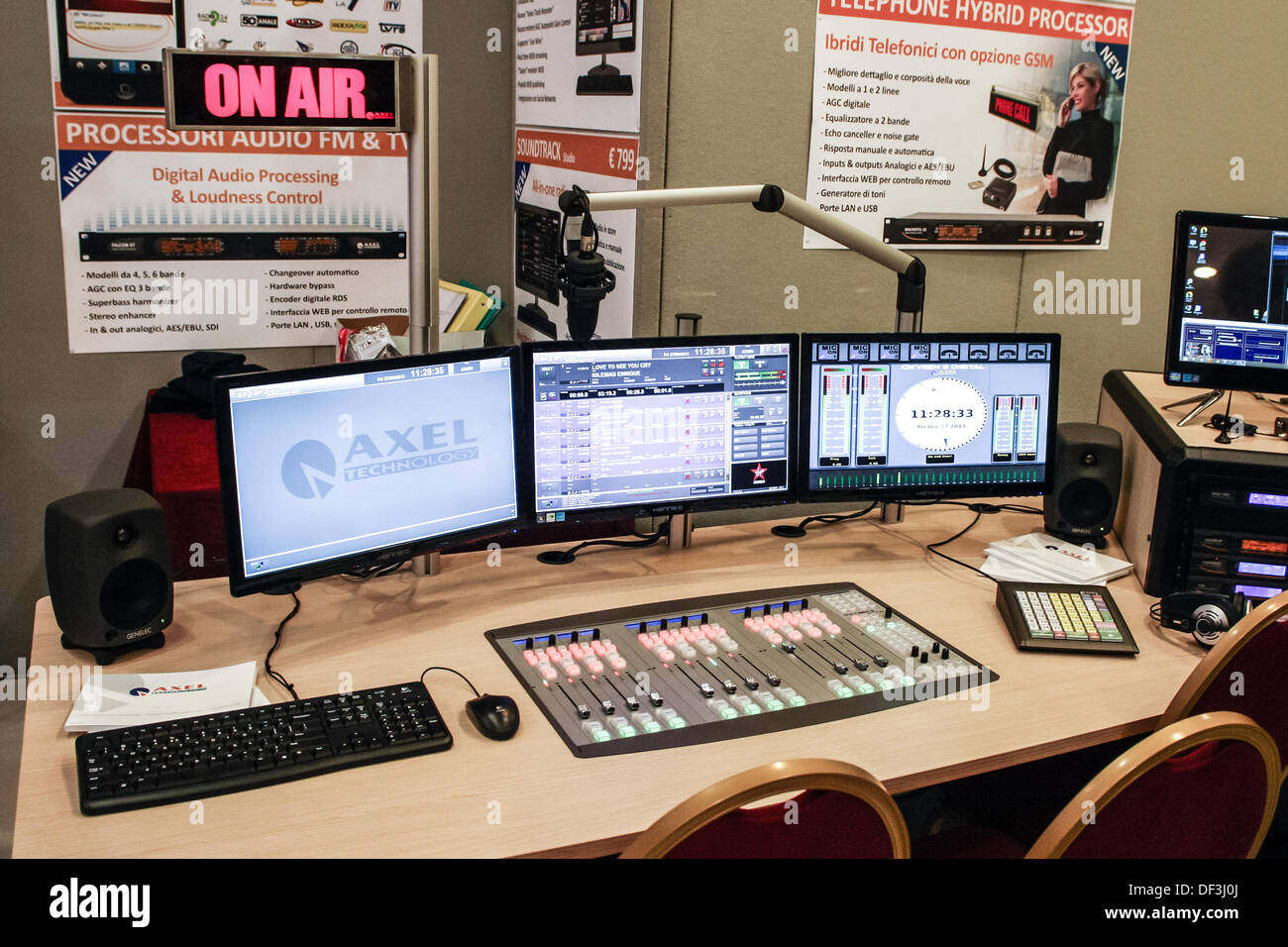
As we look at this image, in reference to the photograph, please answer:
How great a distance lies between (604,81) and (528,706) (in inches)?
57.6

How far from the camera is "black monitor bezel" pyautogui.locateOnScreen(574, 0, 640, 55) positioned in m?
2.31

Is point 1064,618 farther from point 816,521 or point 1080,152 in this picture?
point 1080,152

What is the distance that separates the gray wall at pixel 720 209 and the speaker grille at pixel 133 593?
1100 millimetres

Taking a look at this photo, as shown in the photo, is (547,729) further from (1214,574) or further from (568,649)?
(1214,574)

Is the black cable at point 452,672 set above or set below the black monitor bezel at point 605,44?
below

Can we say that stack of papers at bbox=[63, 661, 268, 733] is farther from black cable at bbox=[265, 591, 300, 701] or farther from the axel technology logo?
the axel technology logo

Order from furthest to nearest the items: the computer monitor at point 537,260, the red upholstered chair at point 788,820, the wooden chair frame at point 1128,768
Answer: the computer monitor at point 537,260 → the wooden chair frame at point 1128,768 → the red upholstered chair at point 788,820

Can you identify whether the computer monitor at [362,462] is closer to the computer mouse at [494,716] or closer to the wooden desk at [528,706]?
the wooden desk at [528,706]

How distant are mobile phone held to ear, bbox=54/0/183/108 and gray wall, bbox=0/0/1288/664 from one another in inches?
2.6

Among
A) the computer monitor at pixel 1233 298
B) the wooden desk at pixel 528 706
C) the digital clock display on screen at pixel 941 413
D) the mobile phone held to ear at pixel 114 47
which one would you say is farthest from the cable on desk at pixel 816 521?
the mobile phone held to ear at pixel 114 47

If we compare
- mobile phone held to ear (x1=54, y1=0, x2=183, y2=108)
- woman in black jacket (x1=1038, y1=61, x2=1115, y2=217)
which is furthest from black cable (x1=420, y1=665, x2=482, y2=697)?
mobile phone held to ear (x1=54, y1=0, x2=183, y2=108)

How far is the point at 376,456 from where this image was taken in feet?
6.07

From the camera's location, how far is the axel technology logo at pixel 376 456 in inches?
69.6
